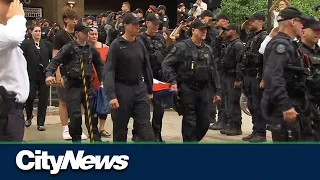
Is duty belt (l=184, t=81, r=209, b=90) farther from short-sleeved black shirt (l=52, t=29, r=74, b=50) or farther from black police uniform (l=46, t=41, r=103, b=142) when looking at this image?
short-sleeved black shirt (l=52, t=29, r=74, b=50)

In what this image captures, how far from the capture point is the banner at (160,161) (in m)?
3.24

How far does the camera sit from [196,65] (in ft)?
25.6

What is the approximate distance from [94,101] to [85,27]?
1.38 m

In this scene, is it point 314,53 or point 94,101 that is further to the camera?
point 94,101

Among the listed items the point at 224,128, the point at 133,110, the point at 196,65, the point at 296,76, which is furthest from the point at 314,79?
the point at 224,128

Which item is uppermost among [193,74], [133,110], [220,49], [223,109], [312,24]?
[312,24]

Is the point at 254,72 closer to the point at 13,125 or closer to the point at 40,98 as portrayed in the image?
the point at 40,98

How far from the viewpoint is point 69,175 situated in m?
3.27

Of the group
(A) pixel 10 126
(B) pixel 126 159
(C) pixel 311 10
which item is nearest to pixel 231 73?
(A) pixel 10 126

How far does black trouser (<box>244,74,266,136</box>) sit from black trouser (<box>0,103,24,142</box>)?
17.4 ft

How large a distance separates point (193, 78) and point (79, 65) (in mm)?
1756

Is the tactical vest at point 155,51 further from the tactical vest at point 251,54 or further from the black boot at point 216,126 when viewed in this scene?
the black boot at point 216,126

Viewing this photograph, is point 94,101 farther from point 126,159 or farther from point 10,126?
point 126,159

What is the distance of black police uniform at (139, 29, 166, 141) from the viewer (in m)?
9.10
